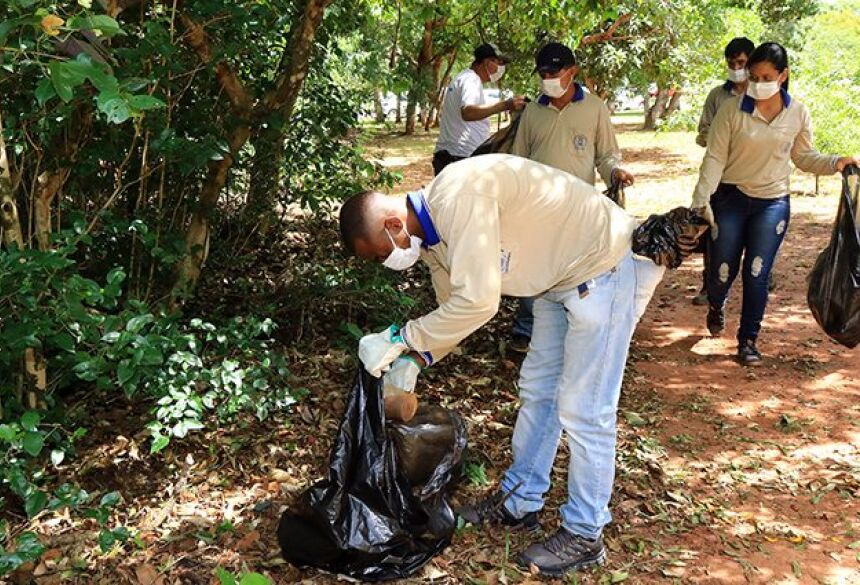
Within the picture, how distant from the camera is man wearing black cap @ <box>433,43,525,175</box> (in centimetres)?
529

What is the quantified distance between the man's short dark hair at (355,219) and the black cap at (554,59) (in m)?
Answer: 2.33

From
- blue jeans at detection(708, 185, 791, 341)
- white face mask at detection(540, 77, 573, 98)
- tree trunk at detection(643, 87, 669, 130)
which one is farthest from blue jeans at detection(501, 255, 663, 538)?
tree trunk at detection(643, 87, 669, 130)

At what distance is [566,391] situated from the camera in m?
2.62

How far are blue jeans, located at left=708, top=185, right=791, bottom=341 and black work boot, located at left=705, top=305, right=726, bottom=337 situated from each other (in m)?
0.24

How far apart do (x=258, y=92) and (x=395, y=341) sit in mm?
2776

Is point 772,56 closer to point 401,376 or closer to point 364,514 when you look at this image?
point 401,376

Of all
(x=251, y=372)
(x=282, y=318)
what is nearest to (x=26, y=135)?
(x=251, y=372)

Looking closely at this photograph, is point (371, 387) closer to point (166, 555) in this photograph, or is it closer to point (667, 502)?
point (166, 555)

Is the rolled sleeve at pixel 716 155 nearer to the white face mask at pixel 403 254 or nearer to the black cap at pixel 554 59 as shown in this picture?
the black cap at pixel 554 59

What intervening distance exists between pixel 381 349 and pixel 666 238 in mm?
1051

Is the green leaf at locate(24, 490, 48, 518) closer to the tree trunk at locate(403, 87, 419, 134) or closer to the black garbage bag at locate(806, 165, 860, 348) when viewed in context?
the black garbage bag at locate(806, 165, 860, 348)

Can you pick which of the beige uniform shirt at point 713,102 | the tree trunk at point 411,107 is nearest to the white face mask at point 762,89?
the beige uniform shirt at point 713,102

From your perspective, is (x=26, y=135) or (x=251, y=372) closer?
(x=26, y=135)

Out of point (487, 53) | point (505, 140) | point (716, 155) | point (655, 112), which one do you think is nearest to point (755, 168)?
point (716, 155)
